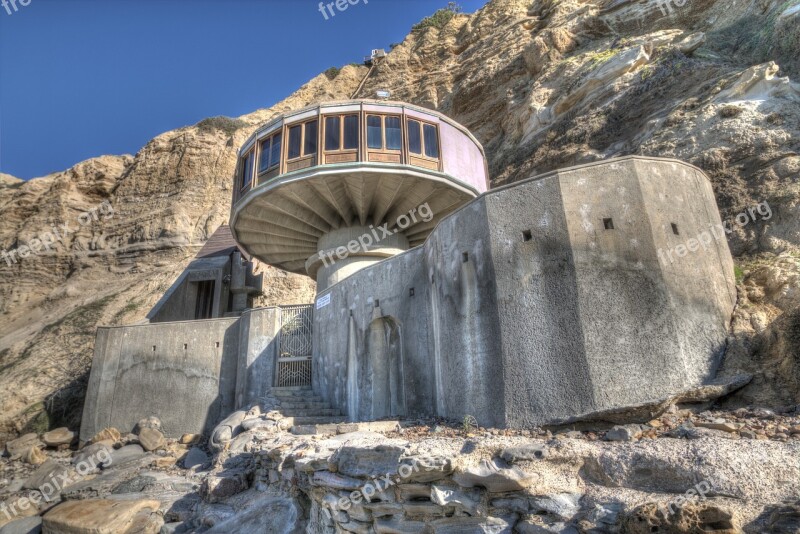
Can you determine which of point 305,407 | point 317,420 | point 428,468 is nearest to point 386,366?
point 317,420

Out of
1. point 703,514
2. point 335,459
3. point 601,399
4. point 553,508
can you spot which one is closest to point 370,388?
point 335,459

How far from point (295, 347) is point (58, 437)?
32.6 feet

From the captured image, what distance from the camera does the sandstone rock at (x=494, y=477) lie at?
560 cm

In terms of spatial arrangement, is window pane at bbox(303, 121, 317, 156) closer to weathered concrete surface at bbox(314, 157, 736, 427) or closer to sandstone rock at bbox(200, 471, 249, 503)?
weathered concrete surface at bbox(314, 157, 736, 427)

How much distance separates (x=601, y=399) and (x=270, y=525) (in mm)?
5793

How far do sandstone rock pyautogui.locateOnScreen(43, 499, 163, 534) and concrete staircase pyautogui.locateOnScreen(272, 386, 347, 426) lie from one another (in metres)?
3.57

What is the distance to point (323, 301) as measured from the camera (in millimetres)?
15516

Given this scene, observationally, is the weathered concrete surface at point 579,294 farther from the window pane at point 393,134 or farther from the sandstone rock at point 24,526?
the sandstone rock at point 24,526

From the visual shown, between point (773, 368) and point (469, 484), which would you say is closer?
point (469, 484)

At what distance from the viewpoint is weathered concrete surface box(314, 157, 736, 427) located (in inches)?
293

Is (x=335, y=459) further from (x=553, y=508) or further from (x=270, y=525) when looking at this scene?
(x=553, y=508)

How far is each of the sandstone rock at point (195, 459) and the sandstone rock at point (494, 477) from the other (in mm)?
10157

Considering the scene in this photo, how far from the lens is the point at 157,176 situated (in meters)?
36.2

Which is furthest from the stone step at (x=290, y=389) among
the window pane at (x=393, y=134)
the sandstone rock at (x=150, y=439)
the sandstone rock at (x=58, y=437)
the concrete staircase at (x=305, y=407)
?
the sandstone rock at (x=58, y=437)
